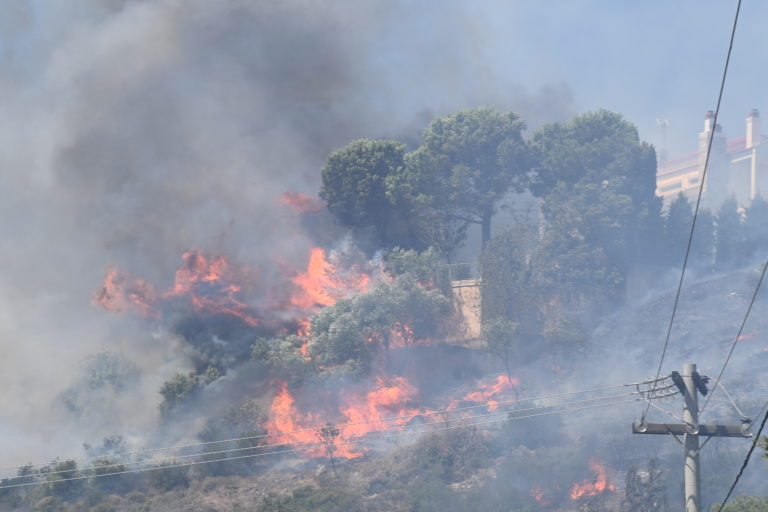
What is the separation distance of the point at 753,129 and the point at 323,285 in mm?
66661

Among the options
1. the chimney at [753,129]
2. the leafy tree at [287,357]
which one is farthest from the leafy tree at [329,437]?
the chimney at [753,129]

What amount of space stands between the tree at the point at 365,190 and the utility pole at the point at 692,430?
6603 cm

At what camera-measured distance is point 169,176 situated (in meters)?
92.0

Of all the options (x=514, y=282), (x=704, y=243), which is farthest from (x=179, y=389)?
(x=704, y=243)

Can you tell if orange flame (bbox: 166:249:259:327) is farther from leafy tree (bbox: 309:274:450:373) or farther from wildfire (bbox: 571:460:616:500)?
wildfire (bbox: 571:460:616:500)

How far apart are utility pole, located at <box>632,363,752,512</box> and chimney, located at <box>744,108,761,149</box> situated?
101110 mm

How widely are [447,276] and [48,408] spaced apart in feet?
125

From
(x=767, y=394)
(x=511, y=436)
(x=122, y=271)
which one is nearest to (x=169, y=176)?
(x=122, y=271)

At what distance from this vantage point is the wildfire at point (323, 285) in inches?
3329

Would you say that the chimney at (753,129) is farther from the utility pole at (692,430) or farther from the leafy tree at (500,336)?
the utility pole at (692,430)

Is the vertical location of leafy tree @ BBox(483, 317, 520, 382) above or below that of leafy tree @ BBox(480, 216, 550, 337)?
below

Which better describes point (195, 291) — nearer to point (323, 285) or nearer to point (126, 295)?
point (126, 295)

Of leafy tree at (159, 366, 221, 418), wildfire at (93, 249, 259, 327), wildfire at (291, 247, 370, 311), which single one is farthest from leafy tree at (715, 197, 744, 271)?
leafy tree at (159, 366, 221, 418)

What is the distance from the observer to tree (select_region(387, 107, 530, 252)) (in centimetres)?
9062
